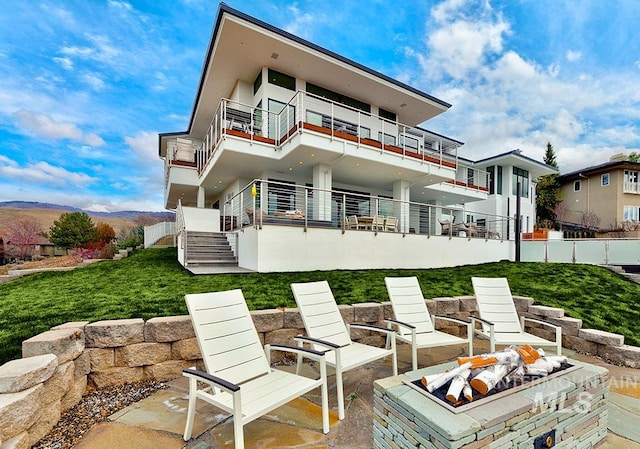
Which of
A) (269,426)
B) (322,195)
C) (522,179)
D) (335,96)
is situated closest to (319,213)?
(322,195)

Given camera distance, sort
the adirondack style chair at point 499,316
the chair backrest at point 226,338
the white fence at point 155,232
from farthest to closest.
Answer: the white fence at point 155,232, the adirondack style chair at point 499,316, the chair backrest at point 226,338

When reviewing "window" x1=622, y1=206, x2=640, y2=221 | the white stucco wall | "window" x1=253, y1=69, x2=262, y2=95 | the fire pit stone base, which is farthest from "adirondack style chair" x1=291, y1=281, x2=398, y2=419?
"window" x1=622, y1=206, x2=640, y2=221

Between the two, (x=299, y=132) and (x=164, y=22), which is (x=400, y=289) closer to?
(x=299, y=132)

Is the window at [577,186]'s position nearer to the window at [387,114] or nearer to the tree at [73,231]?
the window at [387,114]

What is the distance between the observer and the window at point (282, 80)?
11953 mm

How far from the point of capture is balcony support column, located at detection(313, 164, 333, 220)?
414 inches

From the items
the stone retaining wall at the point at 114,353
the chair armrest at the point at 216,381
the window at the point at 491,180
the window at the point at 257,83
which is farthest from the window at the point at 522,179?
the chair armrest at the point at 216,381

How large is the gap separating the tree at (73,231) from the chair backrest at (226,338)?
2445 cm

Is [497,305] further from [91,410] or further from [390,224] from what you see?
[390,224]

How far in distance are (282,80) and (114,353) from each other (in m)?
11.6

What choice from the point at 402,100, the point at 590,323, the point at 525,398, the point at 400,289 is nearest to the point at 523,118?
the point at 402,100

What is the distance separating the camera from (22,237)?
2070cm

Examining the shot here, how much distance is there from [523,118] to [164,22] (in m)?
24.3

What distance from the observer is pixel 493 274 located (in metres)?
8.66
